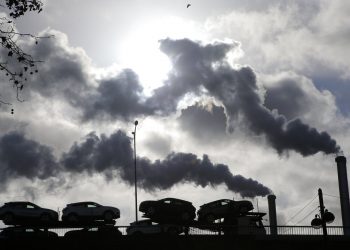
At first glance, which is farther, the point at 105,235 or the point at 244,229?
the point at 244,229

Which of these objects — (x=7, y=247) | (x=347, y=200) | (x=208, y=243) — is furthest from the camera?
(x=347, y=200)

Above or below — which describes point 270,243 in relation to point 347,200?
below

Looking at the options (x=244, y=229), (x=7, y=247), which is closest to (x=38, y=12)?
(x=7, y=247)

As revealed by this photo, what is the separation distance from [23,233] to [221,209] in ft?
47.0

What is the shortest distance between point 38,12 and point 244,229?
Answer: 29.6 metres

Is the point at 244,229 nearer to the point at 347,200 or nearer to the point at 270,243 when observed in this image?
the point at 270,243

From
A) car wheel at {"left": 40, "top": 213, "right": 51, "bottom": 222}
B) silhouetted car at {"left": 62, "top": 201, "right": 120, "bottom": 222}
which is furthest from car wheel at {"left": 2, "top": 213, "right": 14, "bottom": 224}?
silhouetted car at {"left": 62, "top": 201, "right": 120, "bottom": 222}

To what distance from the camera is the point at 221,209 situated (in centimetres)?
4178

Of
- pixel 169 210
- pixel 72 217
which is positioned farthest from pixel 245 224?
pixel 72 217

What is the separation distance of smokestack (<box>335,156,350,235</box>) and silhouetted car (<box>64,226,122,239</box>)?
22.4 meters

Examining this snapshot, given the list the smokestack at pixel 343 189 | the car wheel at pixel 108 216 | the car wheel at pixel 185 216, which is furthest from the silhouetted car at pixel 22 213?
the smokestack at pixel 343 189

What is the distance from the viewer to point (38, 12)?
14062 millimetres

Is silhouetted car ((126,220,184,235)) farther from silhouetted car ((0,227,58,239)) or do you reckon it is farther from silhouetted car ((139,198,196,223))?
silhouetted car ((0,227,58,239))

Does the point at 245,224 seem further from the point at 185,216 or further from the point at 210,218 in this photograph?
the point at 185,216
